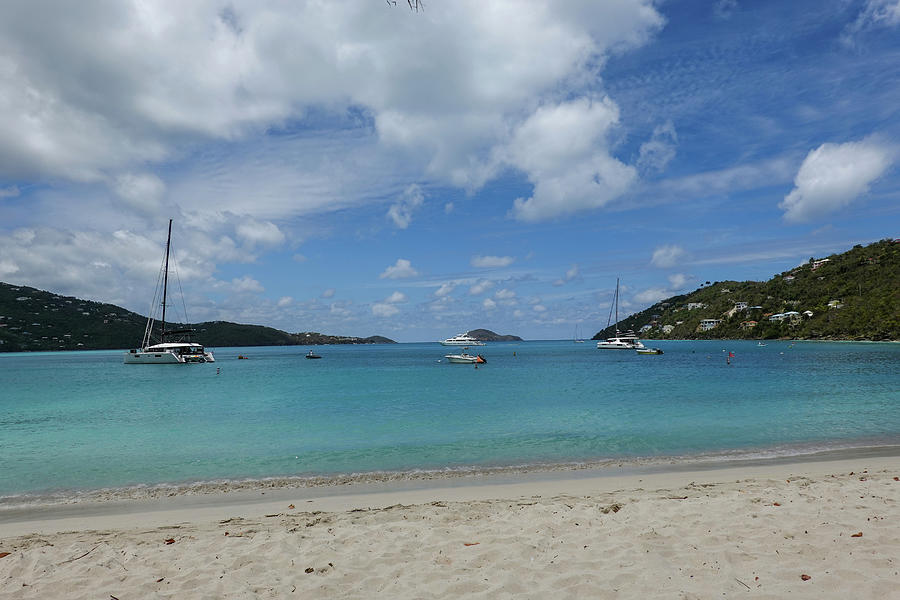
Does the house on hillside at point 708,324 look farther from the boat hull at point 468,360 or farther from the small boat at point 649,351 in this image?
the boat hull at point 468,360

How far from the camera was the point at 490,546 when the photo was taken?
6941mm

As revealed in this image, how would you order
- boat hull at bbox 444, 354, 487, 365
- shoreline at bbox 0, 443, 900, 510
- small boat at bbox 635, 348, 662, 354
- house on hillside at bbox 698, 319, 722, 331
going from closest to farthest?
shoreline at bbox 0, 443, 900, 510, boat hull at bbox 444, 354, 487, 365, small boat at bbox 635, 348, 662, 354, house on hillside at bbox 698, 319, 722, 331

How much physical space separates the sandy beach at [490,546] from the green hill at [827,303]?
13655cm

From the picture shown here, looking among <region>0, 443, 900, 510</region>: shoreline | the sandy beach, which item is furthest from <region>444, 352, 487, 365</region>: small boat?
the sandy beach

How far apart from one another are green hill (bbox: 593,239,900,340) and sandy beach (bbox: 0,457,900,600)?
448 ft

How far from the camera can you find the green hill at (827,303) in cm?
12081

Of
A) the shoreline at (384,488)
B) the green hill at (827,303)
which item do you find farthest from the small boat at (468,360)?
the green hill at (827,303)

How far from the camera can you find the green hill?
396ft

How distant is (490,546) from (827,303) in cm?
17268

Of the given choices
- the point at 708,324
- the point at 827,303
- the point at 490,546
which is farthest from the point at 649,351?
the point at 708,324

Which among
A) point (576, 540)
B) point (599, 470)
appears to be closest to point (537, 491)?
point (599, 470)

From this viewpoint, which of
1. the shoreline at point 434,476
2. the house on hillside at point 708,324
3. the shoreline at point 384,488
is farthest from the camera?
the house on hillside at point 708,324

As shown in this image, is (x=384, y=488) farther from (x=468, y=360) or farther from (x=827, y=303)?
(x=827, y=303)

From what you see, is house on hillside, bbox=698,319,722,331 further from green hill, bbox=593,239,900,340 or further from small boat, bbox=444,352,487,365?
small boat, bbox=444,352,487,365
